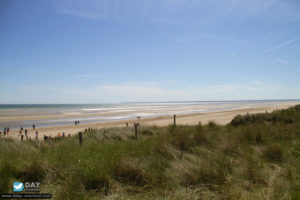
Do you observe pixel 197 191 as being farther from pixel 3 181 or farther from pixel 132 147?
pixel 3 181

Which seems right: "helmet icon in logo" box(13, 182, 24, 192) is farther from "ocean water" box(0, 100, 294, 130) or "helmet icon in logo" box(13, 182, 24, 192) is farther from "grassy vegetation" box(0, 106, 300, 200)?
"ocean water" box(0, 100, 294, 130)

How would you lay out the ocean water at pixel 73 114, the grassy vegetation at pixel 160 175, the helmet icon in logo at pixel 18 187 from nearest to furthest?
the grassy vegetation at pixel 160 175, the helmet icon in logo at pixel 18 187, the ocean water at pixel 73 114

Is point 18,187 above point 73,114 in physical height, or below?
above

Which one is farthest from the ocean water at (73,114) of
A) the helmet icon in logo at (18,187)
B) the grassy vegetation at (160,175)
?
the helmet icon in logo at (18,187)

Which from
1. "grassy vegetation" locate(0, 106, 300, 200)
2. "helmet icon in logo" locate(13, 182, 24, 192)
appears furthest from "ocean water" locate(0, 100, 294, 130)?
"helmet icon in logo" locate(13, 182, 24, 192)

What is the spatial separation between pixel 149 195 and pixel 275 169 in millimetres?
3371

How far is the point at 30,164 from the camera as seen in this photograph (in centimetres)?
438

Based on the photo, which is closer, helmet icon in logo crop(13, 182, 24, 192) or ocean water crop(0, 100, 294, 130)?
helmet icon in logo crop(13, 182, 24, 192)

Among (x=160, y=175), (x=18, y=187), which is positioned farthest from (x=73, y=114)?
(x=160, y=175)

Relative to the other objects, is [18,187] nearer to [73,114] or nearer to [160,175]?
[160,175]

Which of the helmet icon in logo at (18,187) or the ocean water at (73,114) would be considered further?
the ocean water at (73,114)

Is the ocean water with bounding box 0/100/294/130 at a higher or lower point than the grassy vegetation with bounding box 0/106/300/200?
lower

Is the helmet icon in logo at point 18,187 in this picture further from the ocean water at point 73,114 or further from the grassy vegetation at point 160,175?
the ocean water at point 73,114

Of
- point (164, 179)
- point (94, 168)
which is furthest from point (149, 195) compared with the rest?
point (94, 168)
